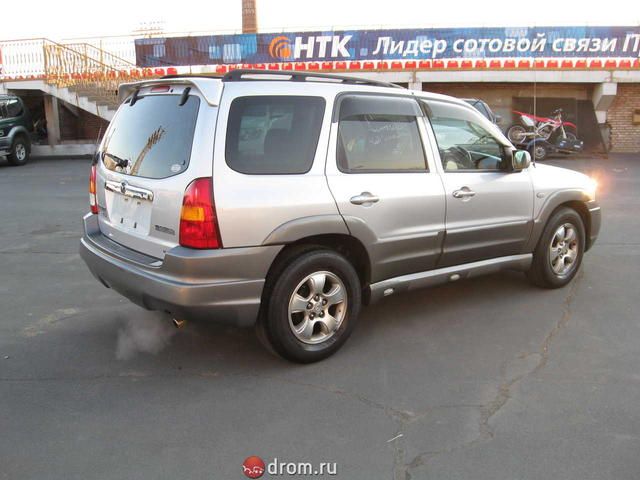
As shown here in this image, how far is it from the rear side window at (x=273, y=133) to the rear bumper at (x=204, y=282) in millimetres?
507

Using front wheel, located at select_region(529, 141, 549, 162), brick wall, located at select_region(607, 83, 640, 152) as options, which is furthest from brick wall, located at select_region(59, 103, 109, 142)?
brick wall, located at select_region(607, 83, 640, 152)

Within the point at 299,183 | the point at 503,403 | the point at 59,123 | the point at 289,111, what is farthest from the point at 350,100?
the point at 59,123

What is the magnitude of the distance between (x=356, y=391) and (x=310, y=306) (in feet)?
2.03

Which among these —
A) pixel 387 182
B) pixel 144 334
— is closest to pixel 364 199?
pixel 387 182

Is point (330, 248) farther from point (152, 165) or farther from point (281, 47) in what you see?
point (281, 47)

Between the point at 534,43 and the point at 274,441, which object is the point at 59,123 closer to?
the point at 534,43

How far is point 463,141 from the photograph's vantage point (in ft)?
15.3

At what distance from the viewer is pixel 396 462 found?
2.80m

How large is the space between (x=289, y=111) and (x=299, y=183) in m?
0.47

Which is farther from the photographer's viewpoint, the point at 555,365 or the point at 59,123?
the point at 59,123

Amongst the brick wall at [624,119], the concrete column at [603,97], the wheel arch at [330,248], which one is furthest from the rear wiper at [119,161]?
the brick wall at [624,119]

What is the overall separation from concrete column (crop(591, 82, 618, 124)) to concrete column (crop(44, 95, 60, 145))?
63.7ft

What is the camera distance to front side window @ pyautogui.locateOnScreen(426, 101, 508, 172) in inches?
176

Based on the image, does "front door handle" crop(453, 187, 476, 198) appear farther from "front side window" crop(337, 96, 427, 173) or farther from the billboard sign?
the billboard sign
